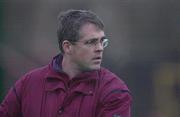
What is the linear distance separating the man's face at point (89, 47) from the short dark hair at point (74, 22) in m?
0.02

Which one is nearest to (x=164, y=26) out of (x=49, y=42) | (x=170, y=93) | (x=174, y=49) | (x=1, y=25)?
(x=174, y=49)

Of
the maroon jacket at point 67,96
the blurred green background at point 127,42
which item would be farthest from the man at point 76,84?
the blurred green background at point 127,42

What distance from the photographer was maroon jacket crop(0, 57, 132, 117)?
3129 millimetres

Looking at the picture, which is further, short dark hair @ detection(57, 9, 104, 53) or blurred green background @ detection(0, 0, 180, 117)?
blurred green background @ detection(0, 0, 180, 117)

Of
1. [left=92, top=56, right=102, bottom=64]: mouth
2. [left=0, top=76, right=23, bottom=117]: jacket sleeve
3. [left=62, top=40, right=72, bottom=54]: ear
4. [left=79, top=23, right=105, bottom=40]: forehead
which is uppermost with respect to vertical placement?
[left=79, top=23, right=105, bottom=40]: forehead

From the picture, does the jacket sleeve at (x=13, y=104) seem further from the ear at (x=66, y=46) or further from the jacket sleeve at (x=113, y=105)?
the jacket sleeve at (x=113, y=105)

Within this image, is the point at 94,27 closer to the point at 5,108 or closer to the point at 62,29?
the point at 62,29

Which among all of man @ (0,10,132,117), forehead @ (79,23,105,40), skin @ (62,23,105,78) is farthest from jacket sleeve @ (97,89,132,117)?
forehead @ (79,23,105,40)

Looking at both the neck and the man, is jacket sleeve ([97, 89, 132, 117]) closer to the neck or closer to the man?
the man

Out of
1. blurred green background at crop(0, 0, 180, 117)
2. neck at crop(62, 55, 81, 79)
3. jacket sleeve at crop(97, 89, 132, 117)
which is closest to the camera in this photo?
jacket sleeve at crop(97, 89, 132, 117)

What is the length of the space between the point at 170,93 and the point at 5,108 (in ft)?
6.13

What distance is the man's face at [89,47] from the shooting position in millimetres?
3201

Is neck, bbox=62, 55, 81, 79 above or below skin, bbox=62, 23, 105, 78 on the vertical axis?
below

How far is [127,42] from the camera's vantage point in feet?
15.8
